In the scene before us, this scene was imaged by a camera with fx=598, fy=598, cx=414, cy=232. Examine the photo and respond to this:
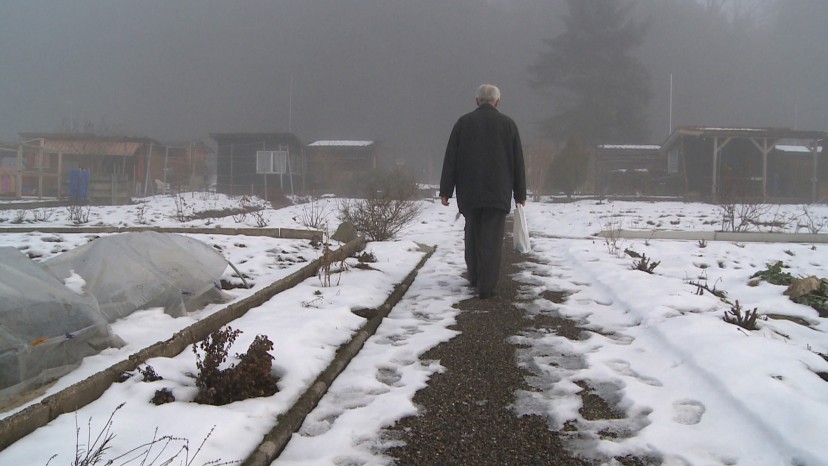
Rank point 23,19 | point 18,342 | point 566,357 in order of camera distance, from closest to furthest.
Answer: point 18,342, point 566,357, point 23,19

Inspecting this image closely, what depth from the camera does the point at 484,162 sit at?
5465mm

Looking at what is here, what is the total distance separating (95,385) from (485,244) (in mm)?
3553

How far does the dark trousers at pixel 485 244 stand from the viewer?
17.6 feet

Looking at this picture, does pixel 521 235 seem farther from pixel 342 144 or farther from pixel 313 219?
pixel 342 144

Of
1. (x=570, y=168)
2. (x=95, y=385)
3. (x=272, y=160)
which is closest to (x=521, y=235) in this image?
(x=95, y=385)

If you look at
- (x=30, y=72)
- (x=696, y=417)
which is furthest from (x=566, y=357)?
(x=30, y=72)

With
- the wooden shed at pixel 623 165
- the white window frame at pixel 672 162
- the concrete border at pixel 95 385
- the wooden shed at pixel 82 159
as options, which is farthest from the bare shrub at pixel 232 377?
the white window frame at pixel 672 162

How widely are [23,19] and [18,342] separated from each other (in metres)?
153

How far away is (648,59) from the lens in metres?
93.4

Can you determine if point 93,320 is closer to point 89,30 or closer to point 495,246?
point 495,246

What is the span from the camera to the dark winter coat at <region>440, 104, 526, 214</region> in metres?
5.41

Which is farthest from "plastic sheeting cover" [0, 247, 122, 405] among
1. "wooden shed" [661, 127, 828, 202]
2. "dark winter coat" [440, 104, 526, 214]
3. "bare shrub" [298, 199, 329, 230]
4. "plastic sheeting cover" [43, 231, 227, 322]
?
"wooden shed" [661, 127, 828, 202]

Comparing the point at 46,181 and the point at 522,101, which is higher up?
the point at 522,101

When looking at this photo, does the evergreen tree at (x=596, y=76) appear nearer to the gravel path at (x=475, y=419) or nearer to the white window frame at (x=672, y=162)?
the white window frame at (x=672, y=162)
